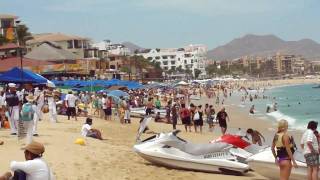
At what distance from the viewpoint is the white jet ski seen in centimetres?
1329

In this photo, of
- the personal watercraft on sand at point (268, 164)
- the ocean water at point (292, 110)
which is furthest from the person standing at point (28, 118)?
the ocean water at point (292, 110)

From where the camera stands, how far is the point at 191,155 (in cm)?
1349

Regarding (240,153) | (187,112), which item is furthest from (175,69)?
(240,153)

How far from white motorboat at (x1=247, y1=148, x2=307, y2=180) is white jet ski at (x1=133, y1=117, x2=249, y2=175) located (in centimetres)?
119

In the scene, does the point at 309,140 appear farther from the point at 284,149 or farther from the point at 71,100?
the point at 71,100

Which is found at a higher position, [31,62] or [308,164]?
[31,62]

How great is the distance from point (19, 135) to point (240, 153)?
17.9 feet

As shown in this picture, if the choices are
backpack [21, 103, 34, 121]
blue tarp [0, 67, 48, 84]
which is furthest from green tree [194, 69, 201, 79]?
backpack [21, 103, 34, 121]

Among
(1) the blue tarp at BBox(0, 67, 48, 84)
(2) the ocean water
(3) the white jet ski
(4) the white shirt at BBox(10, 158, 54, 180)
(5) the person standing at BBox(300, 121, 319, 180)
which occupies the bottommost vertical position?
(2) the ocean water

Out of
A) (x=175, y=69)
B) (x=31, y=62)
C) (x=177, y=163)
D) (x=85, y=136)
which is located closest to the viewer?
(x=177, y=163)

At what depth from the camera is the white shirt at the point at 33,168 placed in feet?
19.6

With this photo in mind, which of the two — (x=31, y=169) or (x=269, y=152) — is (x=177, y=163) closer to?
(x=269, y=152)

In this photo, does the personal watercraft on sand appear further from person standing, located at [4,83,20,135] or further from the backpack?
person standing, located at [4,83,20,135]

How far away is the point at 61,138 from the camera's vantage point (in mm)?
15891
